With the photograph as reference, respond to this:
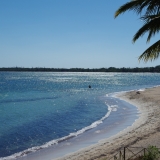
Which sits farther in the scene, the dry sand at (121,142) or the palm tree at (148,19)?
the dry sand at (121,142)

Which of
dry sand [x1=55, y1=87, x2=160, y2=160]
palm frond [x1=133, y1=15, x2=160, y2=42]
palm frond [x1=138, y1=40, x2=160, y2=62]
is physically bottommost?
dry sand [x1=55, y1=87, x2=160, y2=160]

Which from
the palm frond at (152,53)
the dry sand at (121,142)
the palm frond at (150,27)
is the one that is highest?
the palm frond at (150,27)

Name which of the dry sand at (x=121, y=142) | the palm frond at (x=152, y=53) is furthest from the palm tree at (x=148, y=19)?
the dry sand at (x=121, y=142)

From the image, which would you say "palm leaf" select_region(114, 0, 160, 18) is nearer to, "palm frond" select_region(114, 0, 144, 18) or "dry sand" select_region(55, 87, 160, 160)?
"palm frond" select_region(114, 0, 144, 18)

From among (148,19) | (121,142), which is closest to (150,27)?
(148,19)

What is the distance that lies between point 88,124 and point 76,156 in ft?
36.1

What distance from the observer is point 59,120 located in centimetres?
2866

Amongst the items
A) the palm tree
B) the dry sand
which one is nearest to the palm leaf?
the palm tree

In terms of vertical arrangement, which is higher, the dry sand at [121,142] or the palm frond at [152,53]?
the palm frond at [152,53]

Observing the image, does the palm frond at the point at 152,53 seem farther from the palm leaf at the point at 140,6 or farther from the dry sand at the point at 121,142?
the dry sand at the point at 121,142

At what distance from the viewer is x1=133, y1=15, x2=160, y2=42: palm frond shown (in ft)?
20.8

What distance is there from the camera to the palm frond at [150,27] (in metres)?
6.35

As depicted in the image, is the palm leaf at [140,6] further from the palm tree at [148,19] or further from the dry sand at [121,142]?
the dry sand at [121,142]

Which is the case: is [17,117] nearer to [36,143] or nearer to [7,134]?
[7,134]
